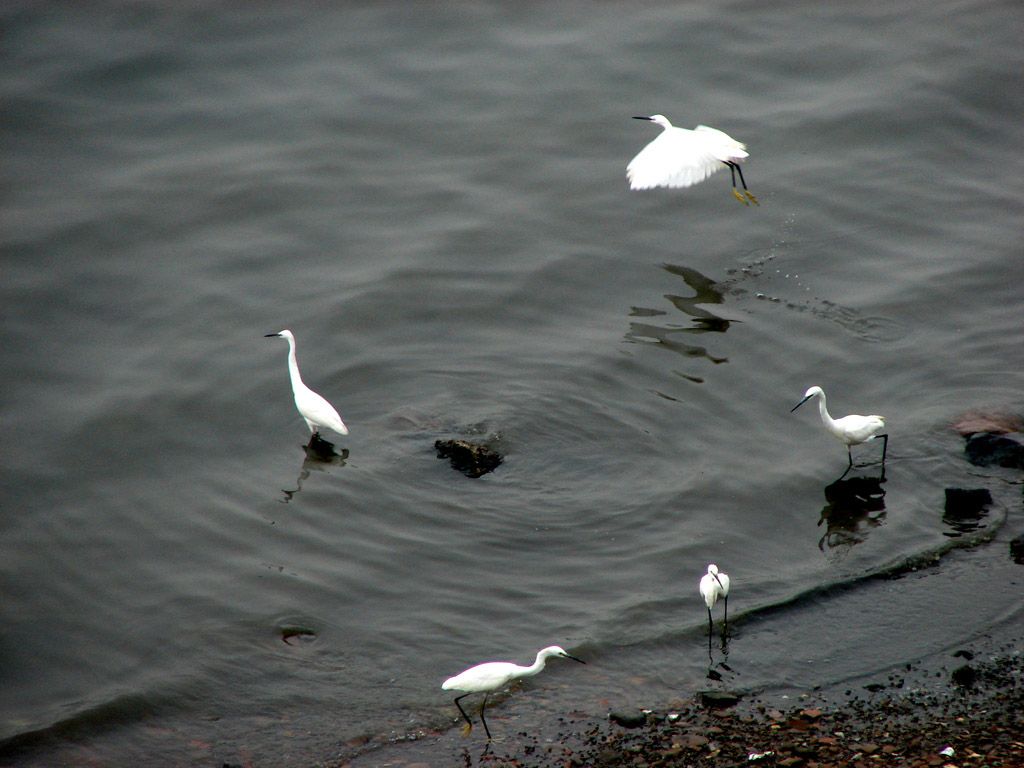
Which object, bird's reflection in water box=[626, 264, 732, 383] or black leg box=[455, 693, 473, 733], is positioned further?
bird's reflection in water box=[626, 264, 732, 383]

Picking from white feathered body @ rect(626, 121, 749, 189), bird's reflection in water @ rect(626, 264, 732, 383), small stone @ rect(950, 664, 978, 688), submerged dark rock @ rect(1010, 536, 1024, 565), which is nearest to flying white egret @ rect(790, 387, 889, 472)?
submerged dark rock @ rect(1010, 536, 1024, 565)

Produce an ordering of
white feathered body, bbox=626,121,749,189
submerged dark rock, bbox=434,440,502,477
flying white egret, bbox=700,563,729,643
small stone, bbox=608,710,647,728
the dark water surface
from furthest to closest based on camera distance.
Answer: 1. white feathered body, bbox=626,121,749,189
2. submerged dark rock, bbox=434,440,502,477
3. the dark water surface
4. flying white egret, bbox=700,563,729,643
5. small stone, bbox=608,710,647,728

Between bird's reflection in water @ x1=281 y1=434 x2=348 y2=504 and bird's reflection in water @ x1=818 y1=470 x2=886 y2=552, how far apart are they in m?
4.52

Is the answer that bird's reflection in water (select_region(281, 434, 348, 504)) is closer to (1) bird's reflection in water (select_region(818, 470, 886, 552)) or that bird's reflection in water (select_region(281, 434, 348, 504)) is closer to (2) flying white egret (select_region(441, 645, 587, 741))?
(2) flying white egret (select_region(441, 645, 587, 741))

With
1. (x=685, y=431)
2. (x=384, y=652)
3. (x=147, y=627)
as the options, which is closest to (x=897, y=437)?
(x=685, y=431)

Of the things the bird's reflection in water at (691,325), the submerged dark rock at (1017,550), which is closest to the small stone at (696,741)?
the submerged dark rock at (1017,550)

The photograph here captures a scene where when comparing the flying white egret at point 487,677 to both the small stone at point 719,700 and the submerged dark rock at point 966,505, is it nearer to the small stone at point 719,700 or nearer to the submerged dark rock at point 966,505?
the small stone at point 719,700

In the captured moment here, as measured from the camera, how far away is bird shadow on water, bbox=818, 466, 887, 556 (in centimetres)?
863

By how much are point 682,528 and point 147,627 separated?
4.46 meters

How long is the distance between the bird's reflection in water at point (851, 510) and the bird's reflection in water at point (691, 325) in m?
2.18

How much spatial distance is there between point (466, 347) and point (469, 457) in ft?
7.66

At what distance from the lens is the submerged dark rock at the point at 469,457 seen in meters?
9.36

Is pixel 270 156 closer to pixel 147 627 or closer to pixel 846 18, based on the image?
pixel 147 627

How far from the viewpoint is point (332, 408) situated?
1012 cm
